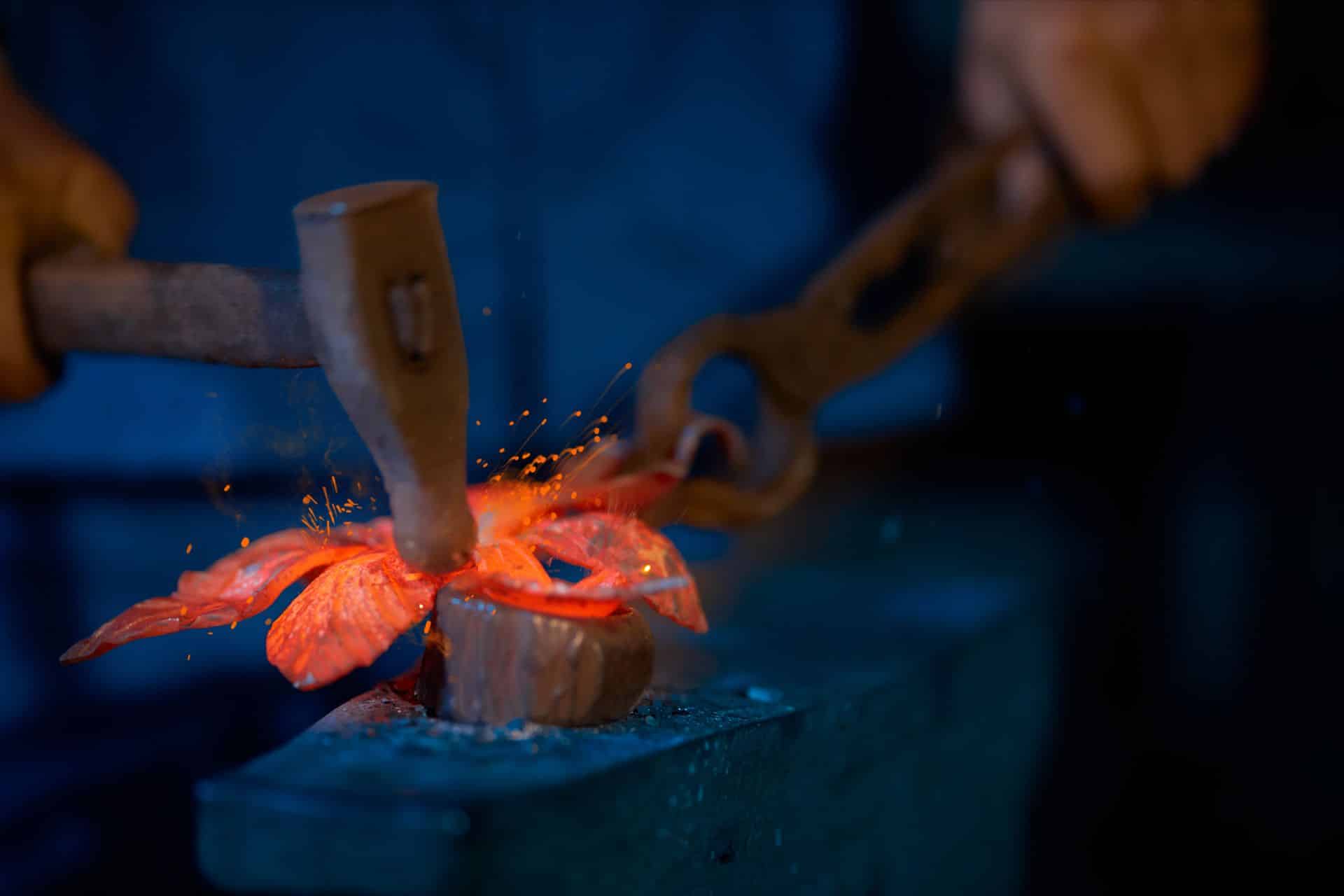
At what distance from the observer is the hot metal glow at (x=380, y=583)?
46 centimetres

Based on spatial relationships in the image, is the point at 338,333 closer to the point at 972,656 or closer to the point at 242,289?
the point at 242,289

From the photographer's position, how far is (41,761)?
0.99 meters

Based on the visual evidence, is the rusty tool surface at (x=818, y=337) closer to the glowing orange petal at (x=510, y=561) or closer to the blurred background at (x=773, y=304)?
the glowing orange petal at (x=510, y=561)

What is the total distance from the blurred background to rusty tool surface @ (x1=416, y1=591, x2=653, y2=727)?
22.4 inches

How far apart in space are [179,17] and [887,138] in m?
0.76

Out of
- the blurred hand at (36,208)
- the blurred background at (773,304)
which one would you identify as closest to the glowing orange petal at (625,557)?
the blurred hand at (36,208)

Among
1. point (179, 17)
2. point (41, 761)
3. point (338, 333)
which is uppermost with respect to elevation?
point (179, 17)

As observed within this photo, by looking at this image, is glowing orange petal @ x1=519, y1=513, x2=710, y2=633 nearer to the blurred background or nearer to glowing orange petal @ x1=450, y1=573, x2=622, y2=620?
glowing orange petal @ x1=450, y1=573, x2=622, y2=620

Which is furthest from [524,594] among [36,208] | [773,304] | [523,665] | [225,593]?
[773,304]

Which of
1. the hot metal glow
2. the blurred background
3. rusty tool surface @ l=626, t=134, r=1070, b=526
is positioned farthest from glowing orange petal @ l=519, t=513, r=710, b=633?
the blurred background

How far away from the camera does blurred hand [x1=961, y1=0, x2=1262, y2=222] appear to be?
909 mm

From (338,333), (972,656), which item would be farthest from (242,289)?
(972,656)

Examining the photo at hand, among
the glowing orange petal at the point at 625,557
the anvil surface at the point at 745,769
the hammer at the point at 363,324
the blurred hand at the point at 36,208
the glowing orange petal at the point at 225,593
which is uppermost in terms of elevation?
the blurred hand at the point at 36,208

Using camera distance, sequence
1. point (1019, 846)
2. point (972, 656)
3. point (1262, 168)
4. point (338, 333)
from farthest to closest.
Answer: point (1262, 168)
point (1019, 846)
point (972, 656)
point (338, 333)
